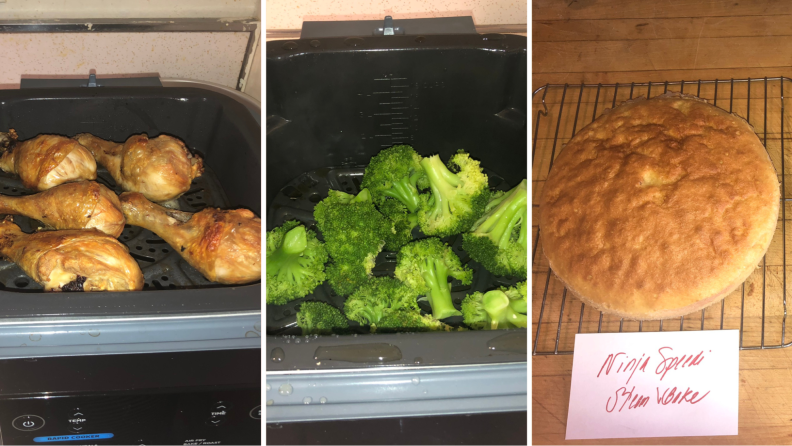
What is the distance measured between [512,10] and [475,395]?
91 cm

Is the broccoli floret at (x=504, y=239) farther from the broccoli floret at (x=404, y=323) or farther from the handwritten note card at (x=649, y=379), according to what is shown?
the handwritten note card at (x=649, y=379)

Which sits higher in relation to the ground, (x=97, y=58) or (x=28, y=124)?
(x=97, y=58)

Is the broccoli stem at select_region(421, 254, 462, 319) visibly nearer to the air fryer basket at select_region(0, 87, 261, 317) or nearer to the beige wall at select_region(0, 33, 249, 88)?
the air fryer basket at select_region(0, 87, 261, 317)

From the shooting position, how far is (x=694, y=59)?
1.22 m

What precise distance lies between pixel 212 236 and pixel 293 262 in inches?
7.0

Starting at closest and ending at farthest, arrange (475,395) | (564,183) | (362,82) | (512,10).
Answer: (475,395), (564,183), (362,82), (512,10)

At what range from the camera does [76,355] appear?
871 millimetres

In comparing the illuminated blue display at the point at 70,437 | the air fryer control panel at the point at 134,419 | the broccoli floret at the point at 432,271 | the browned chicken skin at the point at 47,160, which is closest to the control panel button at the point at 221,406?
the air fryer control panel at the point at 134,419

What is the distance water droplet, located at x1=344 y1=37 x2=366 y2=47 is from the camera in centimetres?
116

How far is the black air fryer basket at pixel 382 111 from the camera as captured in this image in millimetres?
1176

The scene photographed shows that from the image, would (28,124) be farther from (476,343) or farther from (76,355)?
(476,343)

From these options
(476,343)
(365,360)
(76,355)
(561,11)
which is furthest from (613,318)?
(76,355)

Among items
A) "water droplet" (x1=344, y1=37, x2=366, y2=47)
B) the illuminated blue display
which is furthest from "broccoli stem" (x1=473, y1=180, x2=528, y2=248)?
the illuminated blue display

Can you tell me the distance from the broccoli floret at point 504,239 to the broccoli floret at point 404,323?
200 mm
